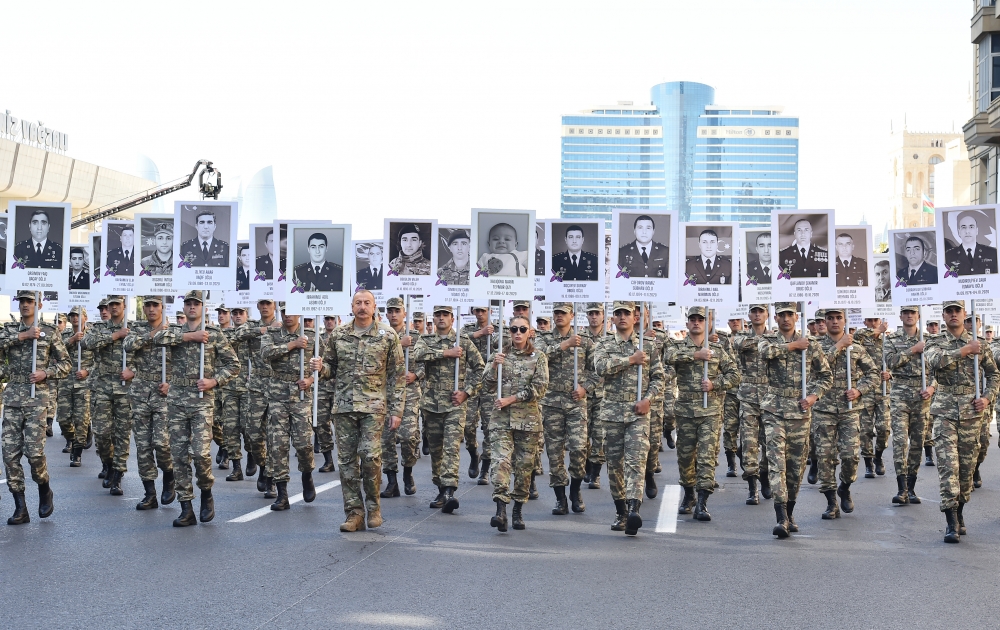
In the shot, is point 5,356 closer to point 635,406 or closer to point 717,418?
point 635,406

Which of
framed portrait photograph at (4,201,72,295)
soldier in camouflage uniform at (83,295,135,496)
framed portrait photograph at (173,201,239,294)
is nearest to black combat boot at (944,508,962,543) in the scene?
framed portrait photograph at (173,201,239,294)

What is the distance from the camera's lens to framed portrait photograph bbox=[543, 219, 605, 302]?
42.8 feet

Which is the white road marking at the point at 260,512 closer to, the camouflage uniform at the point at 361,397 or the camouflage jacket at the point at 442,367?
the camouflage uniform at the point at 361,397

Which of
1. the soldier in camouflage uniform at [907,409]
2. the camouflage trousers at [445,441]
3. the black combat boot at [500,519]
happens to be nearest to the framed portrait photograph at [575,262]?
the camouflage trousers at [445,441]

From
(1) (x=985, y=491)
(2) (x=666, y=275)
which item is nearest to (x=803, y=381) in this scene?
(2) (x=666, y=275)

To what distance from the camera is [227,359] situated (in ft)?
36.9

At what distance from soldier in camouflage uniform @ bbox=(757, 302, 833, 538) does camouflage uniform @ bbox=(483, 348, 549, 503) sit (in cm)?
222

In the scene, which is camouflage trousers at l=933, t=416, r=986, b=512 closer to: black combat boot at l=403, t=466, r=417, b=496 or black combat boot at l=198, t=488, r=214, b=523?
black combat boot at l=403, t=466, r=417, b=496

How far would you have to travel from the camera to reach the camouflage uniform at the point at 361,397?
10438 millimetres

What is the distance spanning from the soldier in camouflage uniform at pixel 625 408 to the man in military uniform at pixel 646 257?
3.63 ft

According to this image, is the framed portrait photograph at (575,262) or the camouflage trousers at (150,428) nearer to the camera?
the camouflage trousers at (150,428)

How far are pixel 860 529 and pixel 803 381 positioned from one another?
149 centimetres

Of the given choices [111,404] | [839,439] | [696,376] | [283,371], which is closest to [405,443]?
[283,371]

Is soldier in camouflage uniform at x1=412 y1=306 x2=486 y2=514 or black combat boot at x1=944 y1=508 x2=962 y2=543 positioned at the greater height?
soldier in camouflage uniform at x1=412 y1=306 x2=486 y2=514
